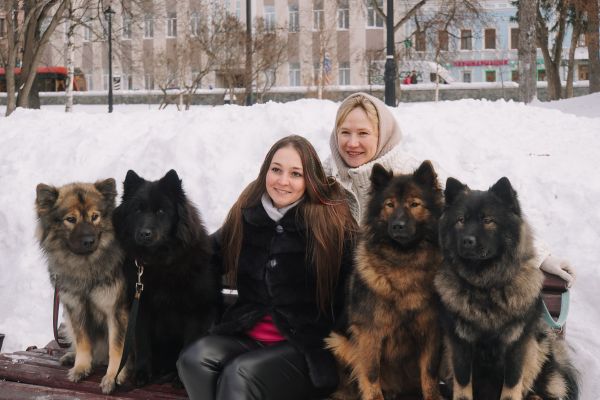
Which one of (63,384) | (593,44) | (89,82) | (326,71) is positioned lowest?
(63,384)

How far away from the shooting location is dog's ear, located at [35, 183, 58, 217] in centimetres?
380

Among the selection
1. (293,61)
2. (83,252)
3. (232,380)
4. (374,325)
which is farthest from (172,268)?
(293,61)

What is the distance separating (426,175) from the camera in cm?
340

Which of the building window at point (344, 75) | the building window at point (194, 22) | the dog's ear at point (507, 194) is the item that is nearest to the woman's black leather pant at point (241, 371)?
the dog's ear at point (507, 194)

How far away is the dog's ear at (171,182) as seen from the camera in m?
3.79

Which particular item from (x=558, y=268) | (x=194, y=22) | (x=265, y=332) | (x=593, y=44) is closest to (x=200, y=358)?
(x=265, y=332)

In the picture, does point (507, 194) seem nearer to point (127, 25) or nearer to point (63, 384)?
point (63, 384)

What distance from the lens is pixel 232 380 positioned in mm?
3291

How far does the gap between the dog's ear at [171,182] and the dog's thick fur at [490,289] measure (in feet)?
5.15

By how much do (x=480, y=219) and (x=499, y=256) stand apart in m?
0.21

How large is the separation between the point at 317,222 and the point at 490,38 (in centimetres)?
4448

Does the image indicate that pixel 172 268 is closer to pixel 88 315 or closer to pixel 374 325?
pixel 88 315

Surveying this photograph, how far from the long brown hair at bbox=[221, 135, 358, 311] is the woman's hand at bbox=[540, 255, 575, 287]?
1090mm

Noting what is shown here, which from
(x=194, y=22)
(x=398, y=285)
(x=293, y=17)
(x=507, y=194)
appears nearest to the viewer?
(x=507, y=194)
